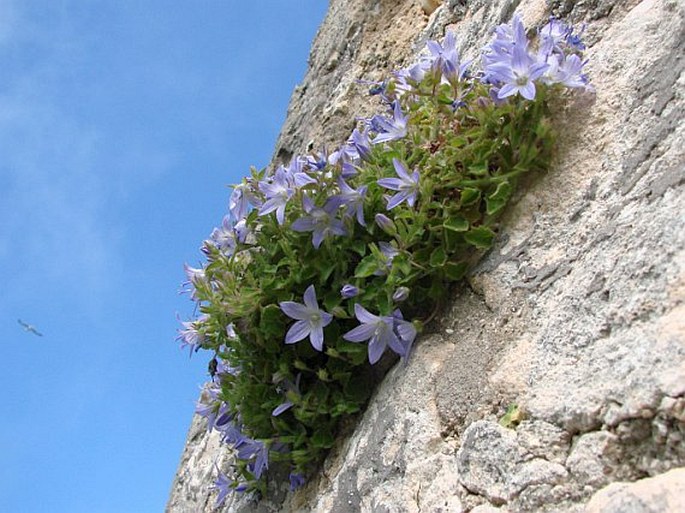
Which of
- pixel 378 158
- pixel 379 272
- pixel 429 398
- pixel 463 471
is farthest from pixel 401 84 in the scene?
pixel 463 471

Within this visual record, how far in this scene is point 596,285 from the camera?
5.45 feet

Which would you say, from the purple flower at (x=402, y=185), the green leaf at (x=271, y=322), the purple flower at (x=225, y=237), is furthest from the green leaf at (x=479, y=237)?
the purple flower at (x=225, y=237)

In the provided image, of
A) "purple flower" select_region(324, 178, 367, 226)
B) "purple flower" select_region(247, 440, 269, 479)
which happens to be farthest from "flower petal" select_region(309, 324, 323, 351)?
"purple flower" select_region(247, 440, 269, 479)

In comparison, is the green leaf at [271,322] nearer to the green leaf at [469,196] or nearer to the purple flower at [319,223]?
the purple flower at [319,223]

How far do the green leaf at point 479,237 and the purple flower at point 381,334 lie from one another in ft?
0.92

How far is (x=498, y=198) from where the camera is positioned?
6.62 ft

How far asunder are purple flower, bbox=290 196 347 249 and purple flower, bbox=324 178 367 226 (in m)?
0.02

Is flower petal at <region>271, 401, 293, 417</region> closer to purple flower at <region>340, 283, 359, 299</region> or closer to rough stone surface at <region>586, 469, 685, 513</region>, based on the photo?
purple flower at <region>340, 283, 359, 299</region>

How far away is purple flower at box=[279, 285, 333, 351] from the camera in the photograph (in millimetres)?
2160

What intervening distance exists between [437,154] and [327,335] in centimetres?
62

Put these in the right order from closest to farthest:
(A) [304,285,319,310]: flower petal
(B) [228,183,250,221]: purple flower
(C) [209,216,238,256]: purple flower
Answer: (A) [304,285,319,310]: flower petal → (B) [228,183,250,221]: purple flower → (C) [209,216,238,256]: purple flower

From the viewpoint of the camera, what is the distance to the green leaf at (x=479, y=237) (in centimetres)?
205

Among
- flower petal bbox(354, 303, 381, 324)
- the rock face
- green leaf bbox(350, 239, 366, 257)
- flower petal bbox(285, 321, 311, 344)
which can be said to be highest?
green leaf bbox(350, 239, 366, 257)

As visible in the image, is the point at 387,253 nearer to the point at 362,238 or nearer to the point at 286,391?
the point at 362,238
